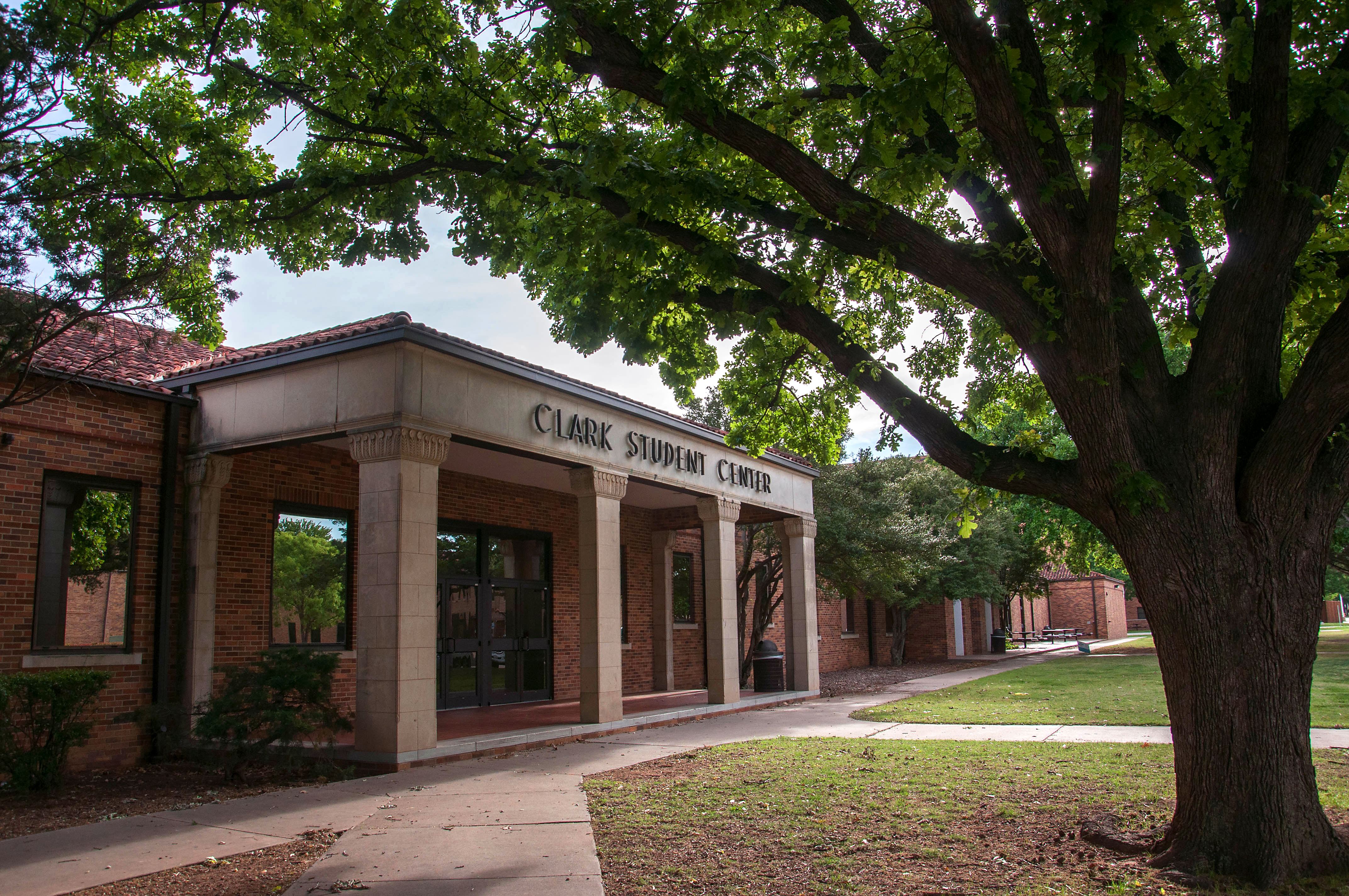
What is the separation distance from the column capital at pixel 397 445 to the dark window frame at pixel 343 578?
3013mm

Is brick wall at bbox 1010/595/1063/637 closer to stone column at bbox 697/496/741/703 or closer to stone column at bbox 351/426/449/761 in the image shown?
stone column at bbox 697/496/741/703

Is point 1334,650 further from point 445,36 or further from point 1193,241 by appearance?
point 445,36

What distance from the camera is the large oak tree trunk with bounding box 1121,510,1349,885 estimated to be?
204 inches

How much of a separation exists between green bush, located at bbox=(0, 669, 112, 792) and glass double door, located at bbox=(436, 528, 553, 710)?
6.34 meters

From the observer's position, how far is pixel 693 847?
6.22m

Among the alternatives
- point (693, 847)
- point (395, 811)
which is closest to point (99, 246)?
point (395, 811)

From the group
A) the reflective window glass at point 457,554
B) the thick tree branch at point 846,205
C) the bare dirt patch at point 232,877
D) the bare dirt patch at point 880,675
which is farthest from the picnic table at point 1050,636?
the bare dirt patch at point 232,877

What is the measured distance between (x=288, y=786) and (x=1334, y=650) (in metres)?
34.1

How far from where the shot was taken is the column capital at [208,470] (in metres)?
11.6

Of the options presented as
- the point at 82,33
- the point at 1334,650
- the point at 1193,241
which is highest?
the point at 82,33

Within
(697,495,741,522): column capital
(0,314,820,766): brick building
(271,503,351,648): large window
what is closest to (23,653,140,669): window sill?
(0,314,820,766): brick building

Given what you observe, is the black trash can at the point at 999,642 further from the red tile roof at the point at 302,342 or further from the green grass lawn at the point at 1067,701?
the red tile roof at the point at 302,342

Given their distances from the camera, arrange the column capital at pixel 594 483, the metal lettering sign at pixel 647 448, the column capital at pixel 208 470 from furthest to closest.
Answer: the column capital at pixel 594 483 → the metal lettering sign at pixel 647 448 → the column capital at pixel 208 470

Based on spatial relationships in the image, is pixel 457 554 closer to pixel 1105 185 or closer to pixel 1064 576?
pixel 1105 185
